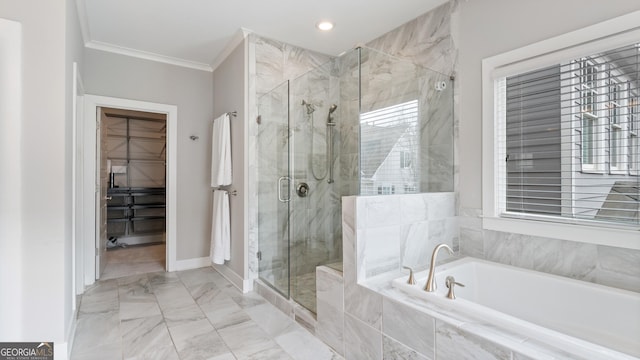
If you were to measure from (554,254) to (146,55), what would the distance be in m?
4.34

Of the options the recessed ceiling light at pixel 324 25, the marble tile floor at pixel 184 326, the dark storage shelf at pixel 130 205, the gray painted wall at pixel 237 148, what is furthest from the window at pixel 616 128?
the dark storage shelf at pixel 130 205

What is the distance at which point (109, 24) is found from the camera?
2.94 meters

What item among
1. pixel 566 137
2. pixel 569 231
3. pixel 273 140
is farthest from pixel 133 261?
pixel 566 137

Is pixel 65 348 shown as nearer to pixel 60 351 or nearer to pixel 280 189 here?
pixel 60 351

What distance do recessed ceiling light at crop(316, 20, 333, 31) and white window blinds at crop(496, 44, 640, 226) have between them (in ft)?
5.31

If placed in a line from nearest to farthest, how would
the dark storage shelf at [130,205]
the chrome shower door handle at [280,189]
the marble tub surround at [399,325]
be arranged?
1. the marble tub surround at [399,325]
2. the chrome shower door handle at [280,189]
3. the dark storage shelf at [130,205]

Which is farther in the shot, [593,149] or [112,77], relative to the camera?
[112,77]

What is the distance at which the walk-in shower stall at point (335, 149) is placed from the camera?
2.31 metres

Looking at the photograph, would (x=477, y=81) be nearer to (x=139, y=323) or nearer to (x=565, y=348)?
(x=565, y=348)

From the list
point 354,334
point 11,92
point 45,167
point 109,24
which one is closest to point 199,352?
point 354,334

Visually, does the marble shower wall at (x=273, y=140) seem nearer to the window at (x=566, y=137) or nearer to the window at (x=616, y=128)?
the window at (x=566, y=137)

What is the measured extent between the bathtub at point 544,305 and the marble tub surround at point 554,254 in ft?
0.30

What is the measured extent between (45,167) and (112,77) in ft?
6.96

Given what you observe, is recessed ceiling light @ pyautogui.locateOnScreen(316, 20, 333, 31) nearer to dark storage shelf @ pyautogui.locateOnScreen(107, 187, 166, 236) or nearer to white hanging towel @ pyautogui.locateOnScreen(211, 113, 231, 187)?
white hanging towel @ pyautogui.locateOnScreen(211, 113, 231, 187)
